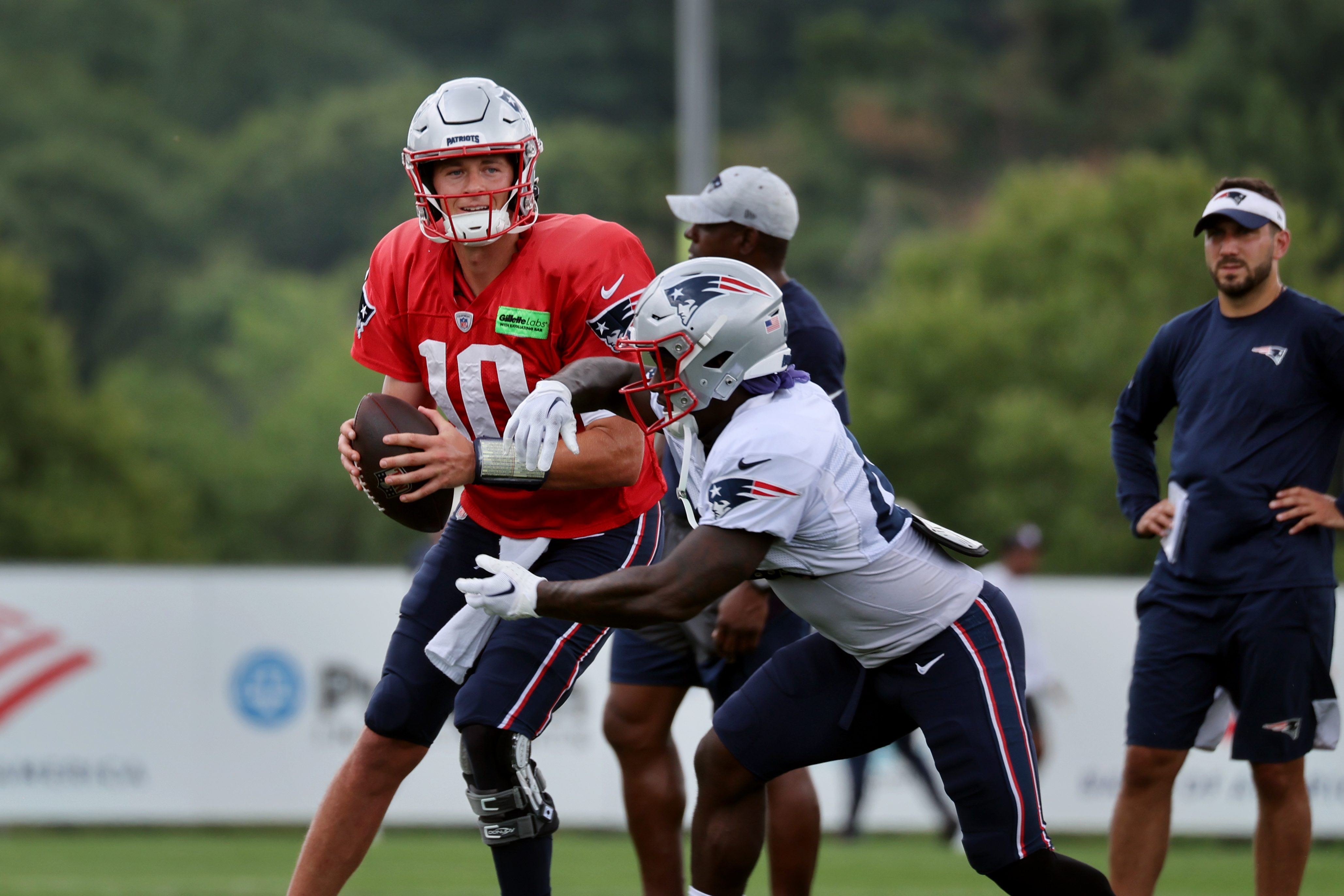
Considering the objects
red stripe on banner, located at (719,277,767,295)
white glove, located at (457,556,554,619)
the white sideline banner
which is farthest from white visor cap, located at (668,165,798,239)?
the white sideline banner

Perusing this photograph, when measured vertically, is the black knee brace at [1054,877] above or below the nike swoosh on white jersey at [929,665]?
below

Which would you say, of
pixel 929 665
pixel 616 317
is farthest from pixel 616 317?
pixel 929 665

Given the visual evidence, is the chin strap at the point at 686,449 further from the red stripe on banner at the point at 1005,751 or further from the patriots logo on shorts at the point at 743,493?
the red stripe on banner at the point at 1005,751

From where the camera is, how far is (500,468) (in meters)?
4.20

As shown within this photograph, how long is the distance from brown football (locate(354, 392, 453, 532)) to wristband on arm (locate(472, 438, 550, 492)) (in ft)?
0.49

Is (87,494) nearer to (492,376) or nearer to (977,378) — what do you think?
(977,378)

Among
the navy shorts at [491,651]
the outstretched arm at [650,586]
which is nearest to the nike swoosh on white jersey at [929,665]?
the outstretched arm at [650,586]

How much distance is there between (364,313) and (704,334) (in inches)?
45.3

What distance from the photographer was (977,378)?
2517 cm

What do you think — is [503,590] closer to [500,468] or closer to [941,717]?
[500,468]

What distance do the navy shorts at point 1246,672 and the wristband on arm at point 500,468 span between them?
218 centimetres

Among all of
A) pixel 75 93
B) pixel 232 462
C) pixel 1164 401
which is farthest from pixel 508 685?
pixel 75 93

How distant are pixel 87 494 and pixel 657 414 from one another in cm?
2206

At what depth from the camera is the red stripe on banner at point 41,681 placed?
10750mm
